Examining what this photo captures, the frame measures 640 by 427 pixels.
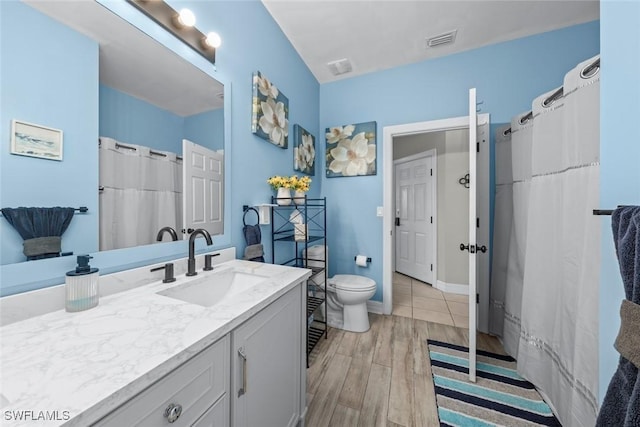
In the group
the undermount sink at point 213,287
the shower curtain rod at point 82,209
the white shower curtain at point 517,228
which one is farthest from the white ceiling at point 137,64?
the white shower curtain at point 517,228

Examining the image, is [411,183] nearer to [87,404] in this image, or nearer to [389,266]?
[389,266]

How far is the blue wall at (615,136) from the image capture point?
603mm

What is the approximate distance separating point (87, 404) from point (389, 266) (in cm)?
243

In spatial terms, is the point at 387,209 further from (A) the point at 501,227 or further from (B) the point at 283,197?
(B) the point at 283,197

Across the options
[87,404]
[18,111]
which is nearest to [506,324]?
[87,404]

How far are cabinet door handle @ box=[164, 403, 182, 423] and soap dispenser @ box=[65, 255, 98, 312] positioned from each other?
1.56ft

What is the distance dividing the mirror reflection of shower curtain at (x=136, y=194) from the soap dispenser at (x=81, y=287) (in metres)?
0.13

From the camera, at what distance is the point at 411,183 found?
3.83 metres

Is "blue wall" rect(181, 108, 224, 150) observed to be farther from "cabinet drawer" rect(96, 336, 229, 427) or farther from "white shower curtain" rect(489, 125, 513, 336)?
"white shower curtain" rect(489, 125, 513, 336)

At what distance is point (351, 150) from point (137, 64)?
6.66ft

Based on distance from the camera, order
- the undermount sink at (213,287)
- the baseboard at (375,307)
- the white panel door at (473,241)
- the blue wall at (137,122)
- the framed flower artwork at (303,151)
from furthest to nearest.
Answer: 1. the baseboard at (375,307)
2. the framed flower artwork at (303,151)
3. the white panel door at (473,241)
4. the undermount sink at (213,287)
5. the blue wall at (137,122)

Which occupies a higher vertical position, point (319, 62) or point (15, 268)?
point (319, 62)

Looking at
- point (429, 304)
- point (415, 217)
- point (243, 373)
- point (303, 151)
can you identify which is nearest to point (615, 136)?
point (243, 373)

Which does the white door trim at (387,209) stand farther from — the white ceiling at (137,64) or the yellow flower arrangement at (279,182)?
the white ceiling at (137,64)
